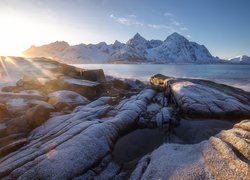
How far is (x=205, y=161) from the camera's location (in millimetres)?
8500

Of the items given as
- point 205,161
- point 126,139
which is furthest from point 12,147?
point 205,161

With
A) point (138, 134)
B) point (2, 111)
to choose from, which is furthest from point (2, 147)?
point (138, 134)

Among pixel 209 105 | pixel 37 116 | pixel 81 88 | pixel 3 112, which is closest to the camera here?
pixel 37 116

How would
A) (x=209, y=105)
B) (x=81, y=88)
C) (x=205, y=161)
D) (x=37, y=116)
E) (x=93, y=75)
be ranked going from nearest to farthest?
(x=205, y=161) < (x=37, y=116) < (x=209, y=105) < (x=81, y=88) < (x=93, y=75)

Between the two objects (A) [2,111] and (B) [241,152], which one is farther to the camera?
(A) [2,111]

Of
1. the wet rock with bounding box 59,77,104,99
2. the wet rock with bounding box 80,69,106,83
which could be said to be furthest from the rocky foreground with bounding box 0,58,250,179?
the wet rock with bounding box 80,69,106,83

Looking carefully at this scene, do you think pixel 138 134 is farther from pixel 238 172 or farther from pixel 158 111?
pixel 238 172

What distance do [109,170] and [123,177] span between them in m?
0.88

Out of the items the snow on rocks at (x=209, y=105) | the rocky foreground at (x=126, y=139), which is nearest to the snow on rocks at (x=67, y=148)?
the rocky foreground at (x=126, y=139)

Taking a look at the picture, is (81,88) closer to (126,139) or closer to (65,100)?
(65,100)

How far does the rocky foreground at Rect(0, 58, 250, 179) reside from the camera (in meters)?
8.64

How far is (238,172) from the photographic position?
7.31 m

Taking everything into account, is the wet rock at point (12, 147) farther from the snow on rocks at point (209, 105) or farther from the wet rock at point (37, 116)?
the snow on rocks at point (209, 105)

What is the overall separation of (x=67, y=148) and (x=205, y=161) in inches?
263
